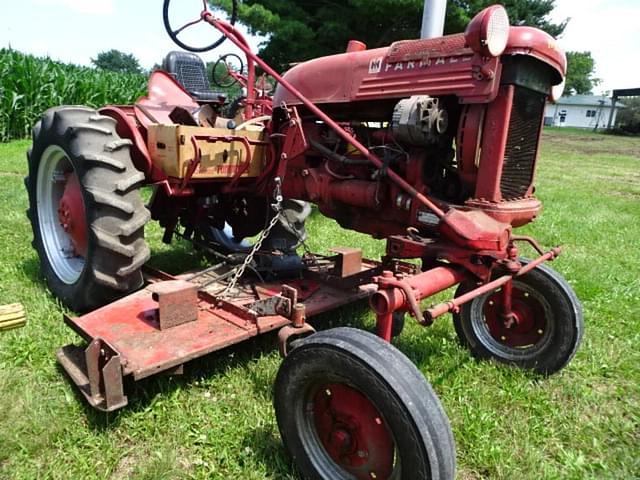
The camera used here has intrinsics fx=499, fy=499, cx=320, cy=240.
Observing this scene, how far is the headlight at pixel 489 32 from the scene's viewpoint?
6.66 feet

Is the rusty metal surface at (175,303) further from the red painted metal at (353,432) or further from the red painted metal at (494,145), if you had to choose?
the red painted metal at (494,145)

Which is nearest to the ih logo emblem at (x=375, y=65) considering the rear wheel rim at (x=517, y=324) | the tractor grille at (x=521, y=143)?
the tractor grille at (x=521, y=143)

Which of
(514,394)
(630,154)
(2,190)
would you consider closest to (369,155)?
(514,394)

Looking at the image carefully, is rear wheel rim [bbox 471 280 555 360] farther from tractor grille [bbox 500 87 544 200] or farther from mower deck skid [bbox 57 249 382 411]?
mower deck skid [bbox 57 249 382 411]

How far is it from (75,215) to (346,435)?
231 centimetres

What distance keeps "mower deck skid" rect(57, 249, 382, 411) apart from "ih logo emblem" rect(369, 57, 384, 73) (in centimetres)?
A: 123

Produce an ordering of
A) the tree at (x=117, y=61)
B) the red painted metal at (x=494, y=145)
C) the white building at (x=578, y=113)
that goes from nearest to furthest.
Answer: the red painted metal at (x=494, y=145) < the white building at (x=578, y=113) < the tree at (x=117, y=61)

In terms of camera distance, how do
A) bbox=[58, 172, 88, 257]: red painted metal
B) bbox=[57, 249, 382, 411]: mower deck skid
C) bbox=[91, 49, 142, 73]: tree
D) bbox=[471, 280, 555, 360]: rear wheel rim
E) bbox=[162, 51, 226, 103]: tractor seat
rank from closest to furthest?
bbox=[57, 249, 382, 411]: mower deck skid, bbox=[471, 280, 555, 360]: rear wheel rim, bbox=[58, 172, 88, 257]: red painted metal, bbox=[162, 51, 226, 103]: tractor seat, bbox=[91, 49, 142, 73]: tree

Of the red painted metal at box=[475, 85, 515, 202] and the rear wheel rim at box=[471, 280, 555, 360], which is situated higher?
the red painted metal at box=[475, 85, 515, 202]

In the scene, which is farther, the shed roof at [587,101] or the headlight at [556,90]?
the shed roof at [587,101]

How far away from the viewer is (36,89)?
40.9 ft

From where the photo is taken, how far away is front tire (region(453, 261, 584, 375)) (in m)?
2.62

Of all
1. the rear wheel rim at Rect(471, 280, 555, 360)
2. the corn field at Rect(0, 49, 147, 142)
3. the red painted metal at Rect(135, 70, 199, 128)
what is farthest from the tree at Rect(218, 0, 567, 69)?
the rear wheel rim at Rect(471, 280, 555, 360)

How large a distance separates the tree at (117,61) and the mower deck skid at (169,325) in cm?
8975
